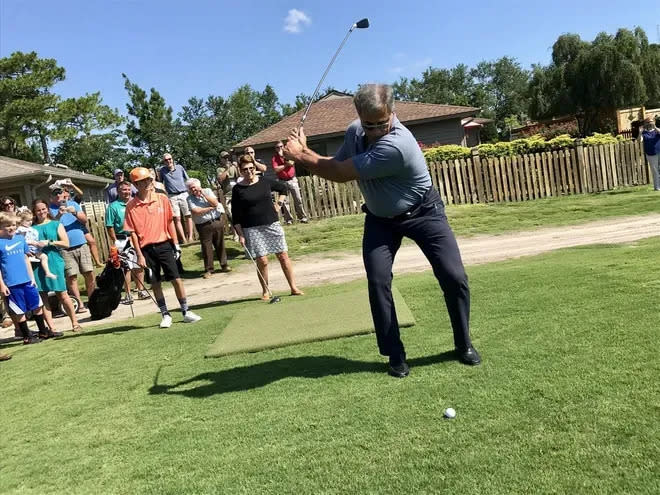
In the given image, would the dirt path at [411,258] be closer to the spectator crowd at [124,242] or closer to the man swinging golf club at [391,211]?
the spectator crowd at [124,242]

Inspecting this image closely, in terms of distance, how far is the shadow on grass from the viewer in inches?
165

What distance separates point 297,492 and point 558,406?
150cm

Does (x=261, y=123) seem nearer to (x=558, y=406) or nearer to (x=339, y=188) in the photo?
(x=339, y=188)

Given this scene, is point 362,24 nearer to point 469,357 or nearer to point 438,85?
point 469,357

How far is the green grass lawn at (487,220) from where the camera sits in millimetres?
12641

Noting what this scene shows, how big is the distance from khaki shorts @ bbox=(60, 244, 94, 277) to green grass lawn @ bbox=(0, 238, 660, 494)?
369 cm

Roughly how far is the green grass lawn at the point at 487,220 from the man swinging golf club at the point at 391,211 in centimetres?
801

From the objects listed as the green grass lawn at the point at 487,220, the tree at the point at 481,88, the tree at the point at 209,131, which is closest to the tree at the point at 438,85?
the tree at the point at 481,88

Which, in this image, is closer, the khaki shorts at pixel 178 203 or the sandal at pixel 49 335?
the sandal at pixel 49 335

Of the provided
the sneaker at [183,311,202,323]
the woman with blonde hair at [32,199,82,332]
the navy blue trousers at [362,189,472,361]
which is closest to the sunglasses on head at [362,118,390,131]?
the navy blue trousers at [362,189,472,361]

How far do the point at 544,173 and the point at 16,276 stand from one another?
558 inches

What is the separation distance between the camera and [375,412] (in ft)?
11.1

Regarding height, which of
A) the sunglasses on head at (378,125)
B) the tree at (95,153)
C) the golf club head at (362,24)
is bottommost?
the sunglasses on head at (378,125)

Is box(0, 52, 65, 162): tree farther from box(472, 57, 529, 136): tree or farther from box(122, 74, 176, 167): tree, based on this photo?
box(472, 57, 529, 136): tree
